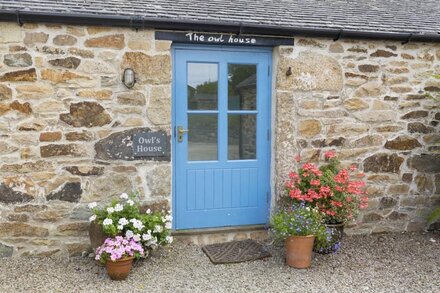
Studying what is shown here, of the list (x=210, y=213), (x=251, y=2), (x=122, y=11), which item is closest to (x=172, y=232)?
(x=210, y=213)

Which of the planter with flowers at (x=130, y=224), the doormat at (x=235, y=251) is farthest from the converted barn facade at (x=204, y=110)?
the planter with flowers at (x=130, y=224)

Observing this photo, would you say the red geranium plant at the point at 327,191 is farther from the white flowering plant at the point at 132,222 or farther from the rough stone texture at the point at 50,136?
the rough stone texture at the point at 50,136

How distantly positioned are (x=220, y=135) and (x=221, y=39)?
3.65ft

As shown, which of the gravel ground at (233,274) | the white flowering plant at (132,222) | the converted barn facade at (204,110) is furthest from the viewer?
the converted barn facade at (204,110)

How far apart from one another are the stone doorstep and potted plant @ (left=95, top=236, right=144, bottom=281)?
922 mm

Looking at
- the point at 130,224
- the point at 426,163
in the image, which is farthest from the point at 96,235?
the point at 426,163

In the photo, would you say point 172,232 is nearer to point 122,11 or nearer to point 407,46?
point 122,11

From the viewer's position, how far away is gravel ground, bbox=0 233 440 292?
3916mm

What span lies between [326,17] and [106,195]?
352 centimetres

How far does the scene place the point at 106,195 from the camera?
4.57 meters

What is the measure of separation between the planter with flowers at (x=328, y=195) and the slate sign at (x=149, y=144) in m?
1.51

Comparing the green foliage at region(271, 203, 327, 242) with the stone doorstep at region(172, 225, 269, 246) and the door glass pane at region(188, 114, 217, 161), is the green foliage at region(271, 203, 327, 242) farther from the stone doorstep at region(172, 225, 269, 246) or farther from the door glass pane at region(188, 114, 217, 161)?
the door glass pane at region(188, 114, 217, 161)

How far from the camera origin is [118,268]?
3971mm

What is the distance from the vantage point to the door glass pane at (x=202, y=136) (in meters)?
4.92
